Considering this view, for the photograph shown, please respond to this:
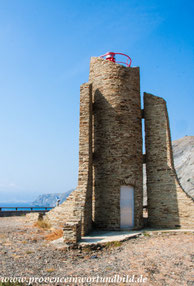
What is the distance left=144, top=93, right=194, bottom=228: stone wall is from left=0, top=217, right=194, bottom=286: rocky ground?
214cm

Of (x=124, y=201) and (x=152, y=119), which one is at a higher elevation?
(x=152, y=119)

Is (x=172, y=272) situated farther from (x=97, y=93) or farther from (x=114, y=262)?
(x=97, y=93)

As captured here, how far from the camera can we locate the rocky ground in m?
6.71

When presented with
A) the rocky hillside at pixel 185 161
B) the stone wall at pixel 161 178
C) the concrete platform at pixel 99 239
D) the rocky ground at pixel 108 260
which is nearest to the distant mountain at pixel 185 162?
the rocky hillside at pixel 185 161

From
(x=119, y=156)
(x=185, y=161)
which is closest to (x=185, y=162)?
(x=185, y=161)

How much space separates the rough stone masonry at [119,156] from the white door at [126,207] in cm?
16

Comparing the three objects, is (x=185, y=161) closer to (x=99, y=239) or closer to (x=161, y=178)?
(x=161, y=178)

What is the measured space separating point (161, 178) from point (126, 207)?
107 inches

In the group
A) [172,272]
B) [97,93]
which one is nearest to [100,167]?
[97,93]

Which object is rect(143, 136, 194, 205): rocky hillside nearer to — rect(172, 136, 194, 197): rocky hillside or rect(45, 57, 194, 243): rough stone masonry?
rect(172, 136, 194, 197): rocky hillside

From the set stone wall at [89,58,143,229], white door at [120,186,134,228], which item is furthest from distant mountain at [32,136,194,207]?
white door at [120,186,134,228]

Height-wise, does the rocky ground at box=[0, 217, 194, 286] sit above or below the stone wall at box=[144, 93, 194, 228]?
below

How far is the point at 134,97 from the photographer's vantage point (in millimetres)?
14328

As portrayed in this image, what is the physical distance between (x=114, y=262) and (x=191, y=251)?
301 centimetres
